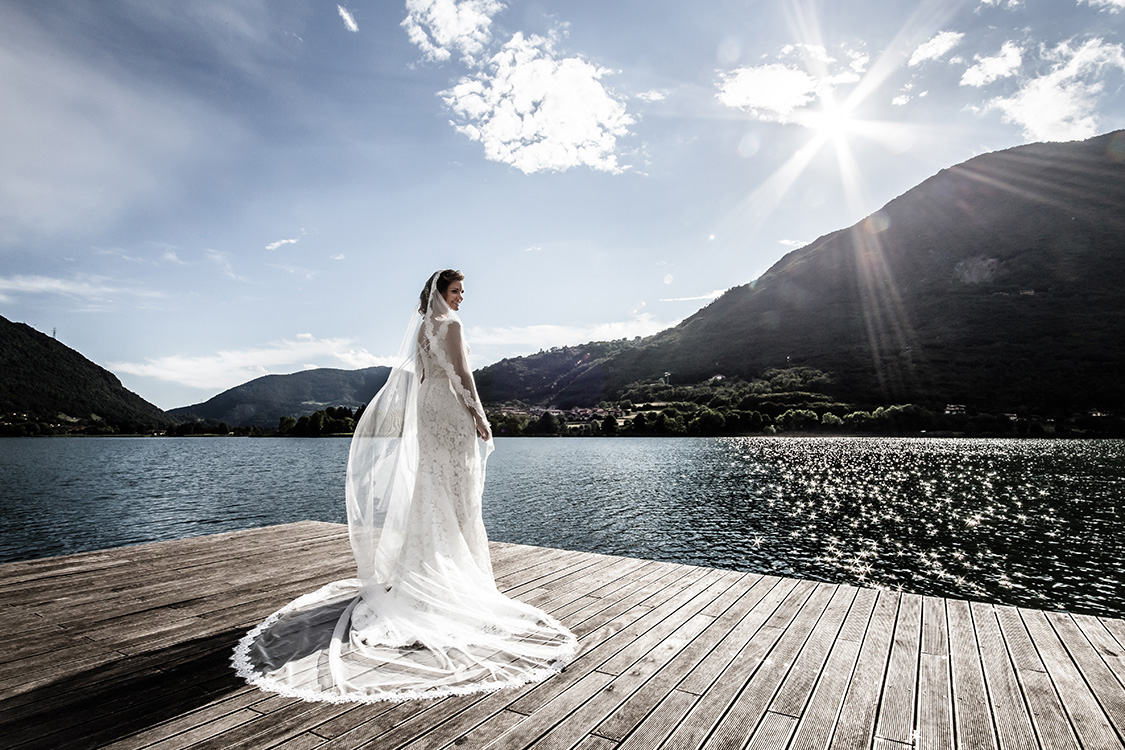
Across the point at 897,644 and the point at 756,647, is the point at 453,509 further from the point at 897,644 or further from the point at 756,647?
the point at 897,644

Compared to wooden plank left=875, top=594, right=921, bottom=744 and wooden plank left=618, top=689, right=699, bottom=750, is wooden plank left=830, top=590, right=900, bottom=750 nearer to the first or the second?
wooden plank left=875, top=594, right=921, bottom=744

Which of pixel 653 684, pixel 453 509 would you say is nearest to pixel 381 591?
pixel 453 509

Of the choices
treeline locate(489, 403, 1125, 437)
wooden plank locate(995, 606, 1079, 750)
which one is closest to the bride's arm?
wooden plank locate(995, 606, 1079, 750)

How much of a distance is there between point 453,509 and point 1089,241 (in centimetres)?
13329

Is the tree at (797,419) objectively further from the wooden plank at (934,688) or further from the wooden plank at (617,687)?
the wooden plank at (617,687)

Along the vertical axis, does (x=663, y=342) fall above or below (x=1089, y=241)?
below

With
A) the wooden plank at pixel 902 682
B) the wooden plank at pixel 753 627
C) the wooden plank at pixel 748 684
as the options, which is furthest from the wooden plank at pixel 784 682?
the wooden plank at pixel 902 682

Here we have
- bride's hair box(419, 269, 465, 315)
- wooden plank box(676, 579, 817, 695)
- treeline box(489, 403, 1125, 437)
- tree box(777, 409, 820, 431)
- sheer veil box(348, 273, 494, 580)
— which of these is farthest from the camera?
tree box(777, 409, 820, 431)

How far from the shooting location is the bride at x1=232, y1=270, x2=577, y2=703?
3186 mm

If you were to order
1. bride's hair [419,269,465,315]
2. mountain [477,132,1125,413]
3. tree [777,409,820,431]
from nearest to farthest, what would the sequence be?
bride's hair [419,269,465,315], mountain [477,132,1125,413], tree [777,409,820,431]

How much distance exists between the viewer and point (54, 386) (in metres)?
112

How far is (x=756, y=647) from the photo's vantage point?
11.8 ft

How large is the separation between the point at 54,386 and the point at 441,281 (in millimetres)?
149066

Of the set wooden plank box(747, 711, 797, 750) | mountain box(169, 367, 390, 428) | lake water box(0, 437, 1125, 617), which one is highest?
mountain box(169, 367, 390, 428)
